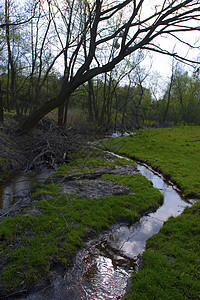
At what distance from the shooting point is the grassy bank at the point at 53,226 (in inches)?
152

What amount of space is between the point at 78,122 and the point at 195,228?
1803 centimetres

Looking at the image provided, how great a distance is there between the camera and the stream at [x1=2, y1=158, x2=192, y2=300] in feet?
12.0

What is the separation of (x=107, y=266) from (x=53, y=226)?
1.53 m

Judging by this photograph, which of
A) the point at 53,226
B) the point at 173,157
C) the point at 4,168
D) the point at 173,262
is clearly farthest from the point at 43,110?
the point at 173,157

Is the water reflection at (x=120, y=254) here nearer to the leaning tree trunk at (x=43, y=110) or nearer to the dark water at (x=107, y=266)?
the dark water at (x=107, y=266)

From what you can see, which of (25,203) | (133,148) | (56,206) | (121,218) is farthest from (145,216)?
(133,148)

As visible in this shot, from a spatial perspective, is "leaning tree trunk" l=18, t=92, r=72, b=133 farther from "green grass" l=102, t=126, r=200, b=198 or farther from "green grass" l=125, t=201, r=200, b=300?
"green grass" l=125, t=201, r=200, b=300

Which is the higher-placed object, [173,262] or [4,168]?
[4,168]

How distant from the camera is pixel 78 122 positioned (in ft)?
72.9

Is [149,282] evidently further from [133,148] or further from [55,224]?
[133,148]

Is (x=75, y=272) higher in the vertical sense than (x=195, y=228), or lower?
lower

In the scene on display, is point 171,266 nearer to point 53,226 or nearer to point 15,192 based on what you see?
point 53,226

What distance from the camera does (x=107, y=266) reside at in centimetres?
431

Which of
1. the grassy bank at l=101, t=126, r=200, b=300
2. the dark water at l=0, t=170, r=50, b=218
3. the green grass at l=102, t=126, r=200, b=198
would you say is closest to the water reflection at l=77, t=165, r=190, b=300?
the grassy bank at l=101, t=126, r=200, b=300
